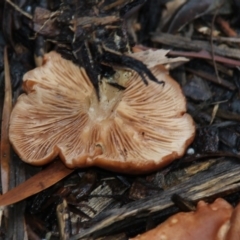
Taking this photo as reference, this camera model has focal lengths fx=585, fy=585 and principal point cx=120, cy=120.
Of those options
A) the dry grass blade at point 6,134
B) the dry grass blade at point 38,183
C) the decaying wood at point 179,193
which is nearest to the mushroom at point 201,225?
the decaying wood at point 179,193

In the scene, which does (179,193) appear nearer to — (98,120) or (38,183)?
(98,120)

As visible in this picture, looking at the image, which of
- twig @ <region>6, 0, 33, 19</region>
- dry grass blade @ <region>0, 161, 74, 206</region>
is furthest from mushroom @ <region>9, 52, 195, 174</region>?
twig @ <region>6, 0, 33, 19</region>

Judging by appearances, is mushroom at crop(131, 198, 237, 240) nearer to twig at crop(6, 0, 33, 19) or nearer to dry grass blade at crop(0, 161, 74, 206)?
dry grass blade at crop(0, 161, 74, 206)

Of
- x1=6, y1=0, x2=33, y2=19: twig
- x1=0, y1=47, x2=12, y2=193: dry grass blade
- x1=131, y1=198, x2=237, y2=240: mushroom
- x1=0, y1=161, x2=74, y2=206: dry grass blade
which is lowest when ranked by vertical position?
x1=131, y1=198, x2=237, y2=240: mushroom

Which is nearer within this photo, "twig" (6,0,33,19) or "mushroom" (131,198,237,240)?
"mushroom" (131,198,237,240)

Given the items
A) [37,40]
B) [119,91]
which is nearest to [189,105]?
[119,91]

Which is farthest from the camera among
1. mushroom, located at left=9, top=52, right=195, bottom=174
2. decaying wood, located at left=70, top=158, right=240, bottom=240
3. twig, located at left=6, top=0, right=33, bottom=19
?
twig, located at left=6, top=0, right=33, bottom=19

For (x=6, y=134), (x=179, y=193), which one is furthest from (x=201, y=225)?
(x=6, y=134)
